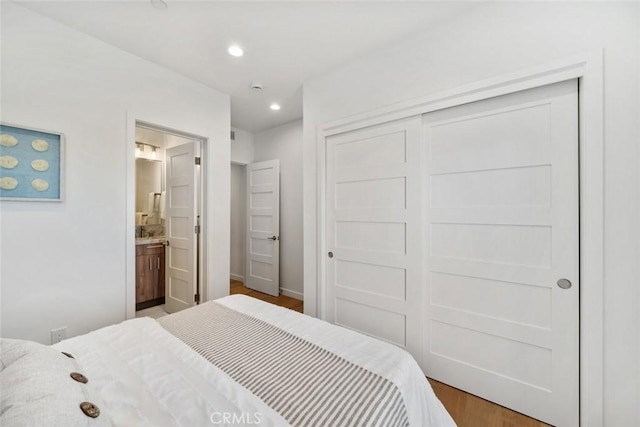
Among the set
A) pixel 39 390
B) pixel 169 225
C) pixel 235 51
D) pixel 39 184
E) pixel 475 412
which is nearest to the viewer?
pixel 39 390

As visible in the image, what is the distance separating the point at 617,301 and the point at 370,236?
1.50 meters

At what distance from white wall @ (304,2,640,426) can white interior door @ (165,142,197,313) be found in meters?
2.53

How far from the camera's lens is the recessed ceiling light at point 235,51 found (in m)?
2.21

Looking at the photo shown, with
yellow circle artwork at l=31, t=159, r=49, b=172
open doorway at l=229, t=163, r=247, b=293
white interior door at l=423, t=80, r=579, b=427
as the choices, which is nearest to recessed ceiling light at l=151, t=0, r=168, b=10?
yellow circle artwork at l=31, t=159, r=49, b=172

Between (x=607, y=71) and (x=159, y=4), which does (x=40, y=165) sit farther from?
Answer: (x=607, y=71)

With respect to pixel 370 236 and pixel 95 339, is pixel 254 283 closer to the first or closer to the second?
pixel 370 236

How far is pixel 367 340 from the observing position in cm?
139

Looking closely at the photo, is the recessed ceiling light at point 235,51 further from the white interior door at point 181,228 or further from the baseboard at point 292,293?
the baseboard at point 292,293

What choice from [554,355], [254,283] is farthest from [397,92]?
[254,283]

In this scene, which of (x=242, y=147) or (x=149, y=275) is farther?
(x=242, y=147)

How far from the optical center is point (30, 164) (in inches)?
70.0

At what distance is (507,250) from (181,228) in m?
3.23

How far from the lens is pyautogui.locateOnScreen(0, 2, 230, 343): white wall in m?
1.74

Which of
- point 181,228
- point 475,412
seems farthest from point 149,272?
point 475,412
